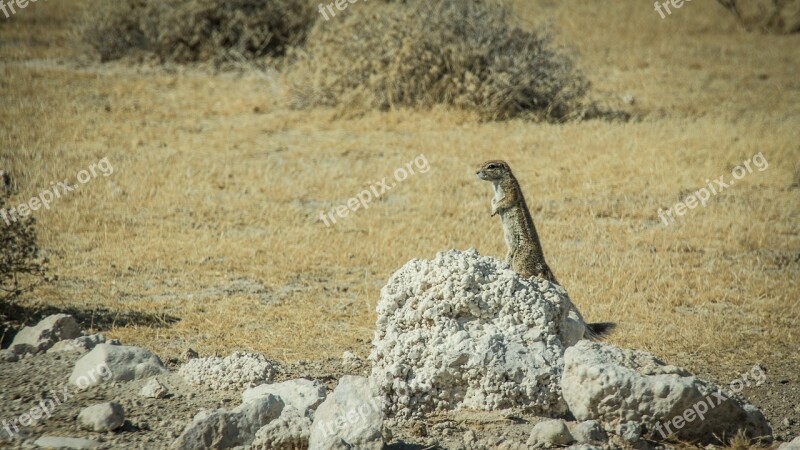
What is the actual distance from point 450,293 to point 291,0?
1486 centimetres

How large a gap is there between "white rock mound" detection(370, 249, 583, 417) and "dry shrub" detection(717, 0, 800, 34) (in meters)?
20.6

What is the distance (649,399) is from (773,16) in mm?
21676

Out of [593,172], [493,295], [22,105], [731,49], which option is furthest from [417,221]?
[731,49]

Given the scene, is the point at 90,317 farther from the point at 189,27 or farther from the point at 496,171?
the point at 189,27

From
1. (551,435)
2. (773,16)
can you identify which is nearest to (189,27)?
(773,16)

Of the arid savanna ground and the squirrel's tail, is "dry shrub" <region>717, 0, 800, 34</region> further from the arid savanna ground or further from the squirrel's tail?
the squirrel's tail

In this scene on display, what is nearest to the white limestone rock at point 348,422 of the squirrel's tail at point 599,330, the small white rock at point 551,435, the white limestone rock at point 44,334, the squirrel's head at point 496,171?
the small white rock at point 551,435

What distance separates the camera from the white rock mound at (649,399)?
4.92 m

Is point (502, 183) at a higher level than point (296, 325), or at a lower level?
higher

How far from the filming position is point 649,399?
4941 mm

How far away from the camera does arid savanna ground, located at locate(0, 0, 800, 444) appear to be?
7840 mm

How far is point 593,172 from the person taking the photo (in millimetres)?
12312

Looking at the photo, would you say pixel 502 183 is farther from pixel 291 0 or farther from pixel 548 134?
pixel 291 0

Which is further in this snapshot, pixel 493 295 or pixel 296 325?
pixel 296 325
